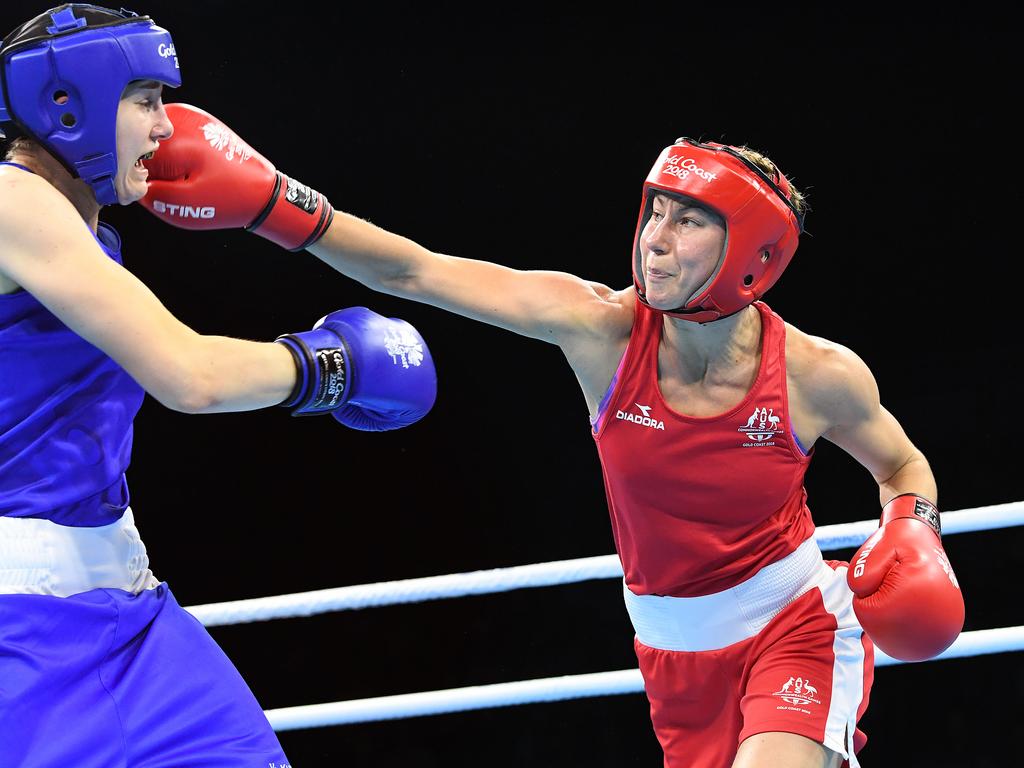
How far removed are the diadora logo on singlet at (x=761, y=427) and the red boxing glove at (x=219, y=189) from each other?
0.90 m

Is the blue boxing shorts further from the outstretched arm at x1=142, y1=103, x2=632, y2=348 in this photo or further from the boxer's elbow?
the outstretched arm at x1=142, y1=103, x2=632, y2=348

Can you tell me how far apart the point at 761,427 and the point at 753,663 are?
1.51ft

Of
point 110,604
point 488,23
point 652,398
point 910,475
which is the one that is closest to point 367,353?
point 110,604

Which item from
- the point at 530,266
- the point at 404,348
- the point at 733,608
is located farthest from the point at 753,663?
the point at 530,266

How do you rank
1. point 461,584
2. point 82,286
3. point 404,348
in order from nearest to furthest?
point 82,286 < point 404,348 < point 461,584

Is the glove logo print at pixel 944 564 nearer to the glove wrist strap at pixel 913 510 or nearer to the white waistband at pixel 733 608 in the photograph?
the glove wrist strap at pixel 913 510

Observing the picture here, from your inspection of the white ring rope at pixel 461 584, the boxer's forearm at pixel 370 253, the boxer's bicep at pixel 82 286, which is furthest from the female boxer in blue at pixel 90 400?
the white ring rope at pixel 461 584

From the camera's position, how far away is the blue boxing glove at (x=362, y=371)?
5.64ft

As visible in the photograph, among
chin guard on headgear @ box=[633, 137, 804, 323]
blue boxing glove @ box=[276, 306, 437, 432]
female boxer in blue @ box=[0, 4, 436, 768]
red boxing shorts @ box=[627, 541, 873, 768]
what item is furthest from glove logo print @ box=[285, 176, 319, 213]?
red boxing shorts @ box=[627, 541, 873, 768]

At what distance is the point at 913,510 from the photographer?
7.75 ft

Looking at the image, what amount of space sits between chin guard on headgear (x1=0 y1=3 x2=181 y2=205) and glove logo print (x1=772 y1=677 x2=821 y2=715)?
148 centimetres

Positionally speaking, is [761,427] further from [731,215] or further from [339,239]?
[339,239]

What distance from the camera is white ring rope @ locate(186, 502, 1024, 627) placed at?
9.26 feet

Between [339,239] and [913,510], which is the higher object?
[339,239]
